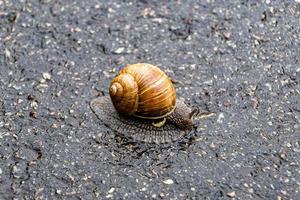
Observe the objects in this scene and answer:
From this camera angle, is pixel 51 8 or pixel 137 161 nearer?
pixel 137 161

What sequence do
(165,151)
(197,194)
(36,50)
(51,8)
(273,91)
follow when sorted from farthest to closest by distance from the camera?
(51,8)
(36,50)
(273,91)
(165,151)
(197,194)

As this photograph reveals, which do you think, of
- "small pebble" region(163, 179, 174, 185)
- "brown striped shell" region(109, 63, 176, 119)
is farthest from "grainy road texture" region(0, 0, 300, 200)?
"brown striped shell" region(109, 63, 176, 119)

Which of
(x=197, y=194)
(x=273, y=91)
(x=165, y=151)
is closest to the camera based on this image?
(x=197, y=194)

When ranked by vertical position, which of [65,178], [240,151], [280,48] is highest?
[280,48]

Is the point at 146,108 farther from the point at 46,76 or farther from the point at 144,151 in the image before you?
the point at 46,76

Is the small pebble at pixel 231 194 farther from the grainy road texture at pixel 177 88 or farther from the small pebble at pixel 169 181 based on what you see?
Result: the small pebble at pixel 169 181

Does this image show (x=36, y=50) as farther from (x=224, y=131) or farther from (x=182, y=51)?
(x=224, y=131)

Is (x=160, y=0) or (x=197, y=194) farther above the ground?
(x=160, y=0)

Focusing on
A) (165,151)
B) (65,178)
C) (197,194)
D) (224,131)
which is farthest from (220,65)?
(65,178)
